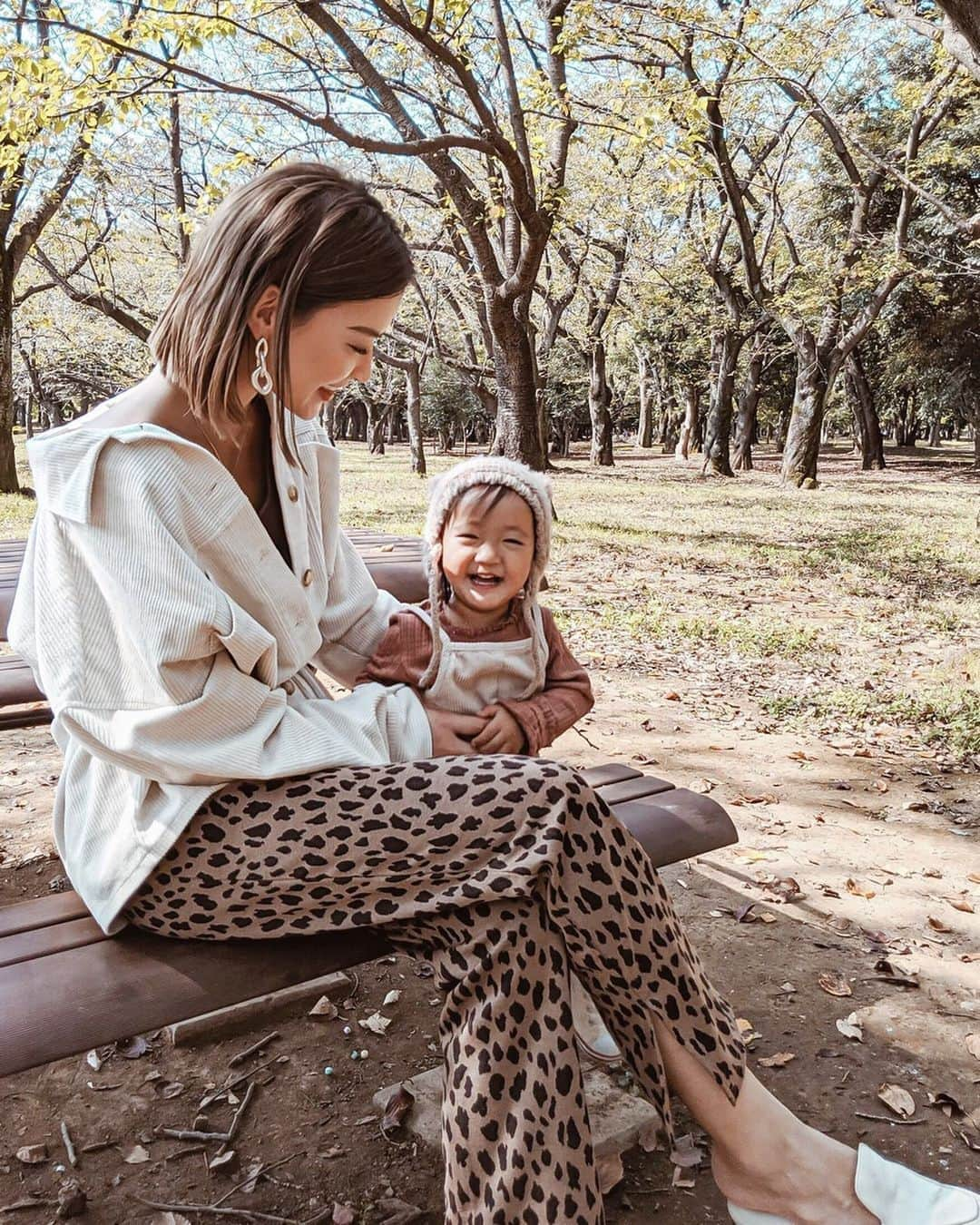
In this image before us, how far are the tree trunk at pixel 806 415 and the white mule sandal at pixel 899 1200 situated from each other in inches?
717

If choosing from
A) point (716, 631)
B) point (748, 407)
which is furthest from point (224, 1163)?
point (748, 407)

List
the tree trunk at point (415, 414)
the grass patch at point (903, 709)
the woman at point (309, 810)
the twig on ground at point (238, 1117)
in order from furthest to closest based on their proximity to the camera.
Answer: the tree trunk at point (415, 414), the grass patch at point (903, 709), the twig on ground at point (238, 1117), the woman at point (309, 810)

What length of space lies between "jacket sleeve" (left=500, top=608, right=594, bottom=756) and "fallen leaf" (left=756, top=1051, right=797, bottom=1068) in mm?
1020

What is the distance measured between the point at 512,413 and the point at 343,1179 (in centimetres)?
855

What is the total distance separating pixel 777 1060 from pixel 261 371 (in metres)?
2.07

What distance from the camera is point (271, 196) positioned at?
5.94 ft

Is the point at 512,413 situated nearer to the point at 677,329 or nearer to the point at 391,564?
the point at 391,564

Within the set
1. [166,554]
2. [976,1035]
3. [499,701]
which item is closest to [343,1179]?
[499,701]

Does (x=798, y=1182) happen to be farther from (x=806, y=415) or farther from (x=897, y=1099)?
(x=806, y=415)

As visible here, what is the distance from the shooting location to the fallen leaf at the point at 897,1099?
2365mm

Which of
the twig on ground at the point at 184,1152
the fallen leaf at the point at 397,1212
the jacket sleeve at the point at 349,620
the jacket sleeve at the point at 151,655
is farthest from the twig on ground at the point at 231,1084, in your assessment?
the jacket sleeve at the point at 151,655

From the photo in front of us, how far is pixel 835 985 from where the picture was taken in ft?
9.48

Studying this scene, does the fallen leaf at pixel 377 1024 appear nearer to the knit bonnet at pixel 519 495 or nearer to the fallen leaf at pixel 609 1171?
the fallen leaf at pixel 609 1171

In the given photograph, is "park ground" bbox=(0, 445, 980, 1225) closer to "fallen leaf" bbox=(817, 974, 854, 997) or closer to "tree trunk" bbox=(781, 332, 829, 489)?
"fallen leaf" bbox=(817, 974, 854, 997)
